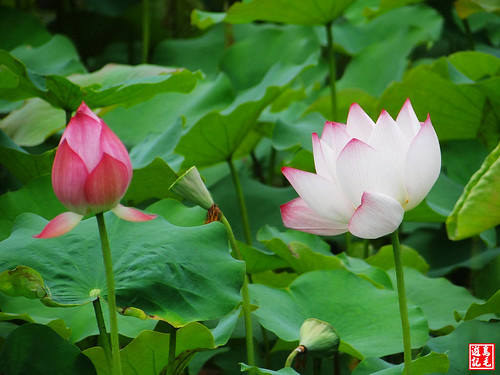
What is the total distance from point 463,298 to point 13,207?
2.30 feet

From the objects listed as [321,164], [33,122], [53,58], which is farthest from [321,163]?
[53,58]

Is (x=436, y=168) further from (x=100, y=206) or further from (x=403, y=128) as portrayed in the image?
(x=100, y=206)

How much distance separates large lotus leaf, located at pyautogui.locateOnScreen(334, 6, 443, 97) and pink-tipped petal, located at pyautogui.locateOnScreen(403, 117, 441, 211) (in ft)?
4.08

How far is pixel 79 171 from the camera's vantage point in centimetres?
55

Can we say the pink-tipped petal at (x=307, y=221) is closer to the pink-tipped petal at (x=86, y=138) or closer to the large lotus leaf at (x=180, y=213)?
the pink-tipped petal at (x=86, y=138)

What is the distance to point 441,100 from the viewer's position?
131cm

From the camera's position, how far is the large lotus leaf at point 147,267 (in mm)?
694

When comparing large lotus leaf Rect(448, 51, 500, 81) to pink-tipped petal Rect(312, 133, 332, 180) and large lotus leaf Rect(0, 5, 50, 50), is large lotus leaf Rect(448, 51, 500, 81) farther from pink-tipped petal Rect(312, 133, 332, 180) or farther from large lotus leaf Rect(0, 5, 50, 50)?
large lotus leaf Rect(0, 5, 50, 50)

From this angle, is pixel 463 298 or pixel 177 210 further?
pixel 463 298

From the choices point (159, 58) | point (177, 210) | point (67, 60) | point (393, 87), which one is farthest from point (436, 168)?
point (159, 58)

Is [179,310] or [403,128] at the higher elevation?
[403,128]

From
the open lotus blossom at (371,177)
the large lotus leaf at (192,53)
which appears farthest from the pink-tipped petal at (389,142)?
the large lotus leaf at (192,53)

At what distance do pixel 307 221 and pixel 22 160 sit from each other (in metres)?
0.61

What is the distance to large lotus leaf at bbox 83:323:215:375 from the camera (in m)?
0.75
